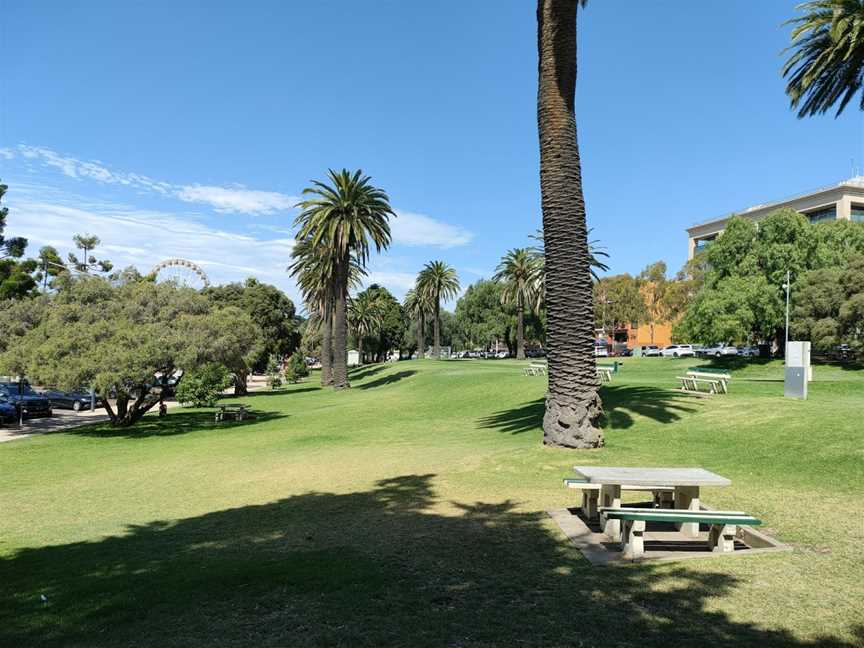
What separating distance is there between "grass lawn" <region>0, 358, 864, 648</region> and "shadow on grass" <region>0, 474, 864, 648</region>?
0.03 metres

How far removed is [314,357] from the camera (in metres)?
111

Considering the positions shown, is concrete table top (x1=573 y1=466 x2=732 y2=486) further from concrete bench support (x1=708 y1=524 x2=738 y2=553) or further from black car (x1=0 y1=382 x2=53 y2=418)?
black car (x1=0 y1=382 x2=53 y2=418)

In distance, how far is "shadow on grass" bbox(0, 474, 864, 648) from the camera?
4.29m

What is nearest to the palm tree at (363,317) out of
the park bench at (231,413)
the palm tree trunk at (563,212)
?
the park bench at (231,413)

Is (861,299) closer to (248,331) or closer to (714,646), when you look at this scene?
(248,331)

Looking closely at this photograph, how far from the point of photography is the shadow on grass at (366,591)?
14.1 ft

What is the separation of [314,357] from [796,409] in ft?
334

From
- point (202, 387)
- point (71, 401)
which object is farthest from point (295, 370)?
point (202, 387)

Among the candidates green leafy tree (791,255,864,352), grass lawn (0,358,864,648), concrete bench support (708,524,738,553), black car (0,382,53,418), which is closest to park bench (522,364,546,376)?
grass lawn (0,358,864,648)

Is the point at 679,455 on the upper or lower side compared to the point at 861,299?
lower

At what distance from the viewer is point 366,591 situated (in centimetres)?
515

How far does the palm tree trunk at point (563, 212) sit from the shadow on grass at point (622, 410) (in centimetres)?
283

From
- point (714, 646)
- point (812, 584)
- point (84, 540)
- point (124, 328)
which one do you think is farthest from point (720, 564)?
point (124, 328)

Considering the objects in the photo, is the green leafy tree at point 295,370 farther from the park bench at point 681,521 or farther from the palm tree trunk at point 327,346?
the park bench at point 681,521
